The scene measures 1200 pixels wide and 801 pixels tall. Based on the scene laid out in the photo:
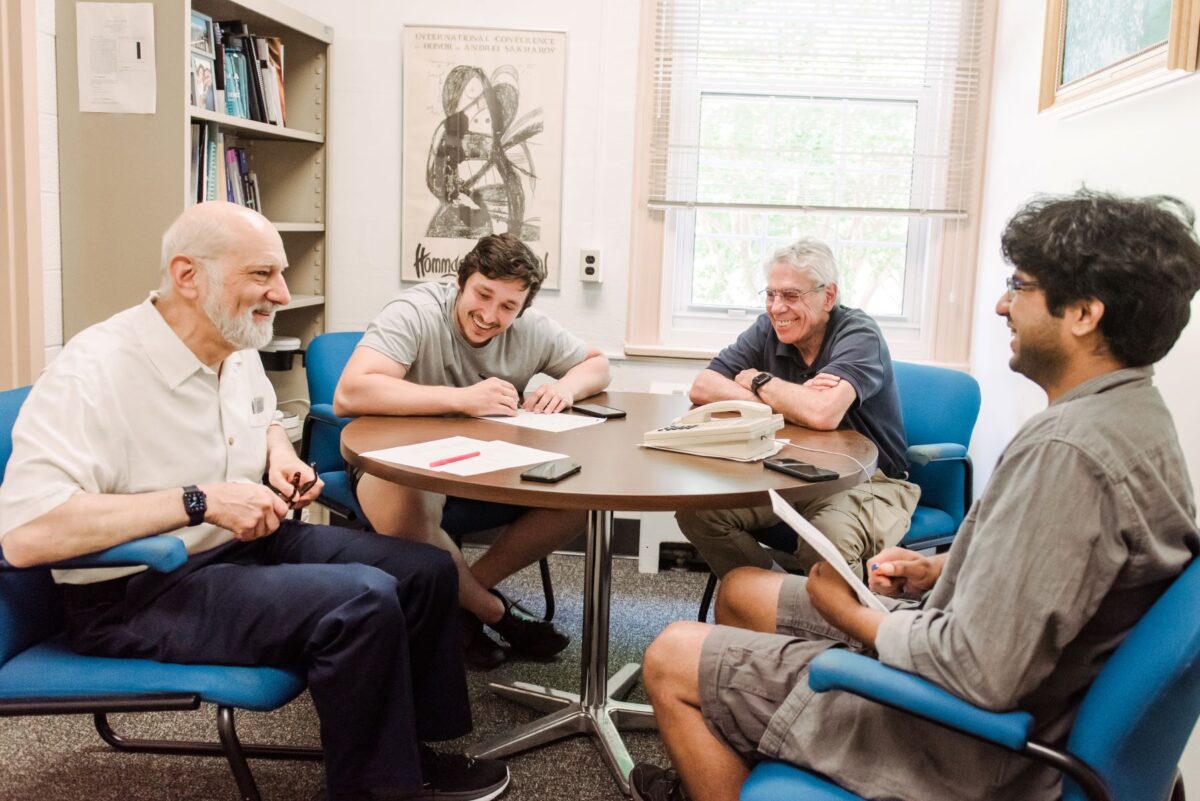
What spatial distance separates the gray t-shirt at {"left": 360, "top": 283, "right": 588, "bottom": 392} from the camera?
A: 2.61 m

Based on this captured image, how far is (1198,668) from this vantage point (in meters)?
1.11

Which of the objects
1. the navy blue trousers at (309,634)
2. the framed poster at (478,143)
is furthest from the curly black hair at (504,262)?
the framed poster at (478,143)

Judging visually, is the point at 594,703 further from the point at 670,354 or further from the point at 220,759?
the point at 670,354

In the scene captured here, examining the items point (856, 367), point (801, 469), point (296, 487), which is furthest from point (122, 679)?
point (856, 367)

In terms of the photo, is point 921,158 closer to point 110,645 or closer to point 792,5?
point 792,5

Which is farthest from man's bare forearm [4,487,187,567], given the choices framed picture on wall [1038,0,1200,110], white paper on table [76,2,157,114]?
framed picture on wall [1038,0,1200,110]

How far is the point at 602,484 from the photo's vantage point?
1.80 metres

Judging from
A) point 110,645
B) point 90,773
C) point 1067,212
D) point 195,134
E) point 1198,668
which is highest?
point 195,134

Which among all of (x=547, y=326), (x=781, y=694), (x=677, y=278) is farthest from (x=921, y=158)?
(x=781, y=694)

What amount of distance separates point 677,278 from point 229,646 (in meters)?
2.58

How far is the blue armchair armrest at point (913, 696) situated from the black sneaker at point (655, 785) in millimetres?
565

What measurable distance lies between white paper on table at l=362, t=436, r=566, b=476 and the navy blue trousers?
227 millimetres

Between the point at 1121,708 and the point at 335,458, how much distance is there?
7.60 ft

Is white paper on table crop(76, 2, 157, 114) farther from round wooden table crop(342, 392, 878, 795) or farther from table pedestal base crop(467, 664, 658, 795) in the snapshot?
table pedestal base crop(467, 664, 658, 795)
